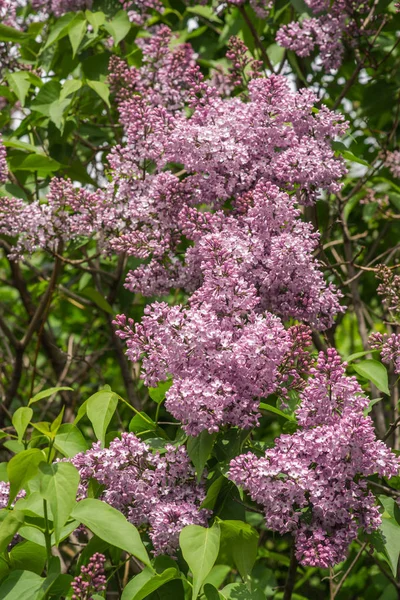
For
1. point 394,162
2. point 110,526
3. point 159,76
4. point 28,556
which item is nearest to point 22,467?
point 110,526

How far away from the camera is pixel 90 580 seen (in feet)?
6.77

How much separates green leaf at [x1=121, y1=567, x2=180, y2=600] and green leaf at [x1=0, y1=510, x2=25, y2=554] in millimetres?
302

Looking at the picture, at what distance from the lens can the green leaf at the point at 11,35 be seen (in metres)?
3.44

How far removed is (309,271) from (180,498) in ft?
2.21

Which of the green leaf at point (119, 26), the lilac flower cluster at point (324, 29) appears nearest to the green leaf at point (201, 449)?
the lilac flower cluster at point (324, 29)

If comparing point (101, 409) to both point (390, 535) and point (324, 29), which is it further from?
point (324, 29)

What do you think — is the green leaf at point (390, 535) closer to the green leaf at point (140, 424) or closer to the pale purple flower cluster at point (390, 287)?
the pale purple flower cluster at point (390, 287)

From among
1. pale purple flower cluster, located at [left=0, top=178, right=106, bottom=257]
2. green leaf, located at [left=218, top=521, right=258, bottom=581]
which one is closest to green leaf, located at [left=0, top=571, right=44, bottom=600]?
green leaf, located at [left=218, top=521, right=258, bottom=581]

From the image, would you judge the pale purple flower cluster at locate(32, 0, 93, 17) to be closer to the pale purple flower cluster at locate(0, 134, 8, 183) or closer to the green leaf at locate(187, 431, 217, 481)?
the pale purple flower cluster at locate(0, 134, 8, 183)

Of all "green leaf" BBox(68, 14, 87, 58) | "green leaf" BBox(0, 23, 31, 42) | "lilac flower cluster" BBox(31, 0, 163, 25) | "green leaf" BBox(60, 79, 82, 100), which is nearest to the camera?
"green leaf" BBox(60, 79, 82, 100)

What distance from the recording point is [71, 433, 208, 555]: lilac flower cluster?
2078 millimetres

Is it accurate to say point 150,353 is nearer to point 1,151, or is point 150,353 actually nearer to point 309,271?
point 309,271

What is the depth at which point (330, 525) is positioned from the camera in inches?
78.7

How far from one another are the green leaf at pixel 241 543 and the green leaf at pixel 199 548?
6cm
